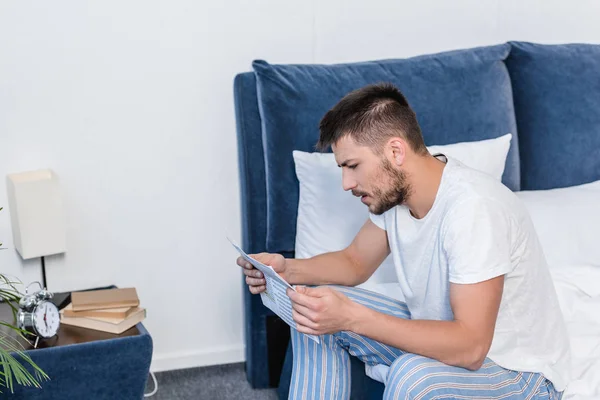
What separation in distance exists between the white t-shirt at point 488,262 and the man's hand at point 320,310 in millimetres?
256

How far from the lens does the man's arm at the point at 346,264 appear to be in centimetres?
238

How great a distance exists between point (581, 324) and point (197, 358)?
1.35m

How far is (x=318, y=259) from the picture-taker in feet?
7.89

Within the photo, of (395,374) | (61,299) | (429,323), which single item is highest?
(429,323)

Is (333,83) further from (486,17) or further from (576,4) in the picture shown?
(576,4)

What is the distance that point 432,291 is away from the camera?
2139 mm

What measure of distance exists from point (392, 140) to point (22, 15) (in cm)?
128

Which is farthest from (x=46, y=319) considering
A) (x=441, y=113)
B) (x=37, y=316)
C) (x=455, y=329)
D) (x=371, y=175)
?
(x=441, y=113)

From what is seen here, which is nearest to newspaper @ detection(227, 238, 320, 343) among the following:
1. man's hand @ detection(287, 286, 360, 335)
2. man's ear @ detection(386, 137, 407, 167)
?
man's hand @ detection(287, 286, 360, 335)

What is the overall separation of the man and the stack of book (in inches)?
17.9

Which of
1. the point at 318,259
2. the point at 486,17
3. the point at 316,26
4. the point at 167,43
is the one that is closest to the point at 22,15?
the point at 167,43

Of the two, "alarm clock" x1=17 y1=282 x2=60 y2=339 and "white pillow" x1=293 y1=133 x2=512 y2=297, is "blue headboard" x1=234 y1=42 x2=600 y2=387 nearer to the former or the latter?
"white pillow" x1=293 y1=133 x2=512 y2=297

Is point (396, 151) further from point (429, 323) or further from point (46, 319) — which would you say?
point (46, 319)

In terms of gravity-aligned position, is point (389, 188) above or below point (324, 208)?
above
